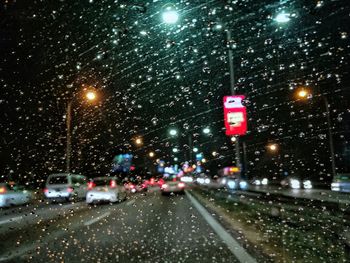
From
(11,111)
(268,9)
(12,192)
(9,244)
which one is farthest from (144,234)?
(11,111)

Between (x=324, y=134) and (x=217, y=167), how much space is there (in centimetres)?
4097

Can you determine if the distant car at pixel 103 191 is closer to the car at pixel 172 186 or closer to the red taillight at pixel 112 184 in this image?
the red taillight at pixel 112 184

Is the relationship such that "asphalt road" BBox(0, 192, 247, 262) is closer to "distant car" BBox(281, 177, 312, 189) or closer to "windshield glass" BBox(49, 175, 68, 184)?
"windshield glass" BBox(49, 175, 68, 184)

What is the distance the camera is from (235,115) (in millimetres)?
18297

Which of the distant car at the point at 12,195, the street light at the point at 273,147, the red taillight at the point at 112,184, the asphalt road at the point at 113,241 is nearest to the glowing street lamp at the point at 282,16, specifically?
the asphalt road at the point at 113,241

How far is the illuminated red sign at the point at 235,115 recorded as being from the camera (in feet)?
59.7

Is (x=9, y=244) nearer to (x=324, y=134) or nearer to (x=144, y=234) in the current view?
(x=144, y=234)

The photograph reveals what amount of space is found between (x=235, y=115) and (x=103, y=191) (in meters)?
7.72

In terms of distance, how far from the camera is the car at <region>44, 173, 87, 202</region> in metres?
22.7

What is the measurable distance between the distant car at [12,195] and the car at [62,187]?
1162 mm

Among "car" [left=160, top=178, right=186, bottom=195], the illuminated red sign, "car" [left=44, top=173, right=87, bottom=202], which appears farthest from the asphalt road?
"car" [left=160, top=178, right=186, bottom=195]

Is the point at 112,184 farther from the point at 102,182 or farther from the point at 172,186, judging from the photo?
the point at 172,186

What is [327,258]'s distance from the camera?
612 centimetres

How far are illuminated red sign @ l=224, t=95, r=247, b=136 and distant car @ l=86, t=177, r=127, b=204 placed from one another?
6.94m
